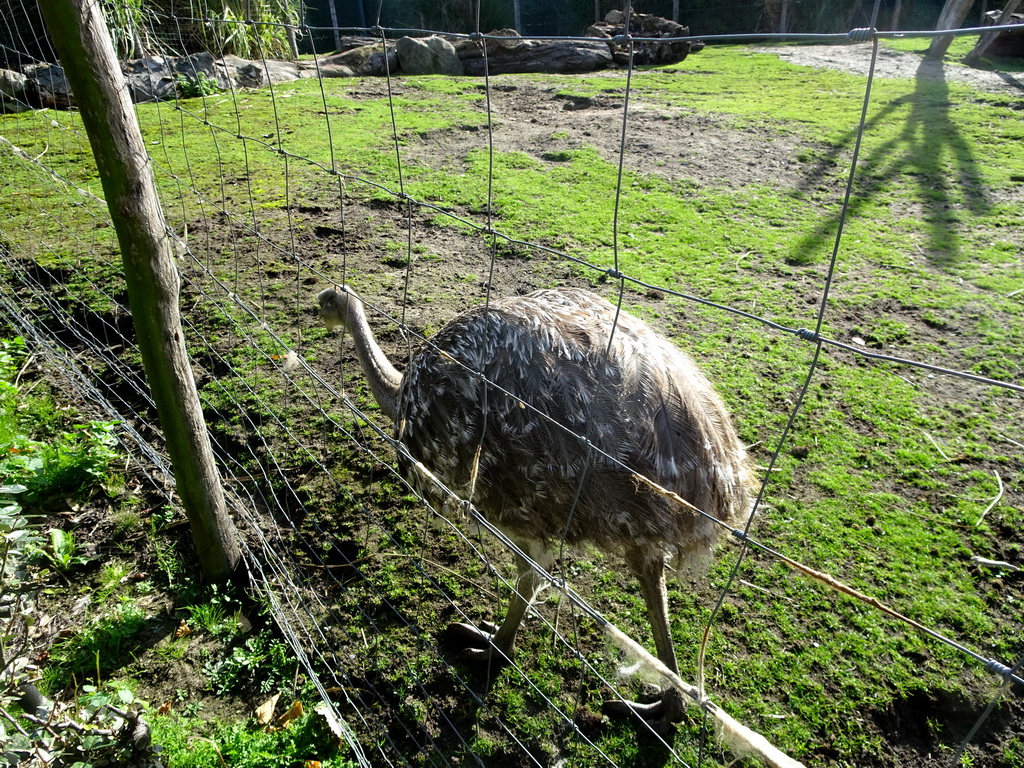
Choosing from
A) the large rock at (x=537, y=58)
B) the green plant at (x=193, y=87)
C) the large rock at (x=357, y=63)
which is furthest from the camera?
the large rock at (x=537, y=58)

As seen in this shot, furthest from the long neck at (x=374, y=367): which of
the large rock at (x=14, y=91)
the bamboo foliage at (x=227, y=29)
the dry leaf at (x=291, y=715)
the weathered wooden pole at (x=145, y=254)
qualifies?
the bamboo foliage at (x=227, y=29)

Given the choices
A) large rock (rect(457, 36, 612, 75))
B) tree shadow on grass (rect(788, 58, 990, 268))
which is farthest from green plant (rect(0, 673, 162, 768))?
large rock (rect(457, 36, 612, 75))

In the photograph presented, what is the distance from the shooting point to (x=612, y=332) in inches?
63.7

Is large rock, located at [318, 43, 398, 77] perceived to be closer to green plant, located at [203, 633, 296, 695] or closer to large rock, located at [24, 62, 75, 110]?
large rock, located at [24, 62, 75, 110]

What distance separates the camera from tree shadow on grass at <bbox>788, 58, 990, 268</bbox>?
560 cm

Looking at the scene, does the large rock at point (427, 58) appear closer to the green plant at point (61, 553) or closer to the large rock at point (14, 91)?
the large rock at point (14, 91)

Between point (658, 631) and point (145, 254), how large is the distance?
2139mm

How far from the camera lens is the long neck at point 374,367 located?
3002 millimetres

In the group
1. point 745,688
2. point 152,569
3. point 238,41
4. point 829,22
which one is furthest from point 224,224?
point 829,22

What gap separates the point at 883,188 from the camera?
265 inches

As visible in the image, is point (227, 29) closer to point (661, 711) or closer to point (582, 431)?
point (582, 431)

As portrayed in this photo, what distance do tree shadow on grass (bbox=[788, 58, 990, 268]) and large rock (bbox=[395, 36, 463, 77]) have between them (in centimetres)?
642

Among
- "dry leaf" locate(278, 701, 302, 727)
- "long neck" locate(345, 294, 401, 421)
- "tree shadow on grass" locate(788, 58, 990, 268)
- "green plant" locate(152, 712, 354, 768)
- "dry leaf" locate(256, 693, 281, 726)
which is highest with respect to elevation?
"long neck" locate(345, 294, 401, 421)

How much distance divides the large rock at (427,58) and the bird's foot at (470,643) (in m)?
10.7
